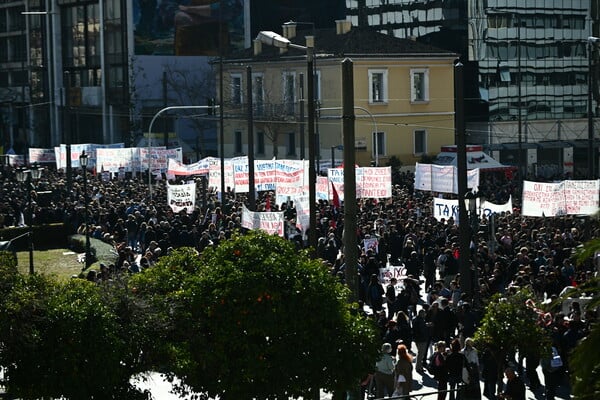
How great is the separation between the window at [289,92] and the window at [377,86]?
4181mm

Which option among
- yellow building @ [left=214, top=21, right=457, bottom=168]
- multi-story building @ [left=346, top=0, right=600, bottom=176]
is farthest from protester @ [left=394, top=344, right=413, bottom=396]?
multi-story building @ [left=346, top=0, right=600, bottom=176]

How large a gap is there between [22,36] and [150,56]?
26.2 meters

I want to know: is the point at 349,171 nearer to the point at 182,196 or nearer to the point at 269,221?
the point at 269,221

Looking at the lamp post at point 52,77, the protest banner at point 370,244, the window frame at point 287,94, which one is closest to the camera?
the protest banner at point 370,244

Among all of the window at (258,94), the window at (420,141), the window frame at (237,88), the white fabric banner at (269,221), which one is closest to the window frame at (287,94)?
the window at (258,94)

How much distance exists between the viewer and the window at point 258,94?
71.4m

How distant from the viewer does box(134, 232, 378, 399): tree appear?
1541cm

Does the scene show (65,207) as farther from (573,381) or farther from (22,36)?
(22,36)

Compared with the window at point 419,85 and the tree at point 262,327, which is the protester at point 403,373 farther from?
the window at point 419,85

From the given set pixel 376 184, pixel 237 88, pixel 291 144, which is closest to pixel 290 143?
pixel 291 144

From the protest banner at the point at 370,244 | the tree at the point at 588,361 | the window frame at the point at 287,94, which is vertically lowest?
the protest banner at the point at 370,244

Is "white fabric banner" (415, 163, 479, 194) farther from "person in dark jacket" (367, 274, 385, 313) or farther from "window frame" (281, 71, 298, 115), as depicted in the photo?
"window frame" (281, 71, 298, 115)

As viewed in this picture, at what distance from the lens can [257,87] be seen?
238ft

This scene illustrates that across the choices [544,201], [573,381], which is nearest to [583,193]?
[544,201]
